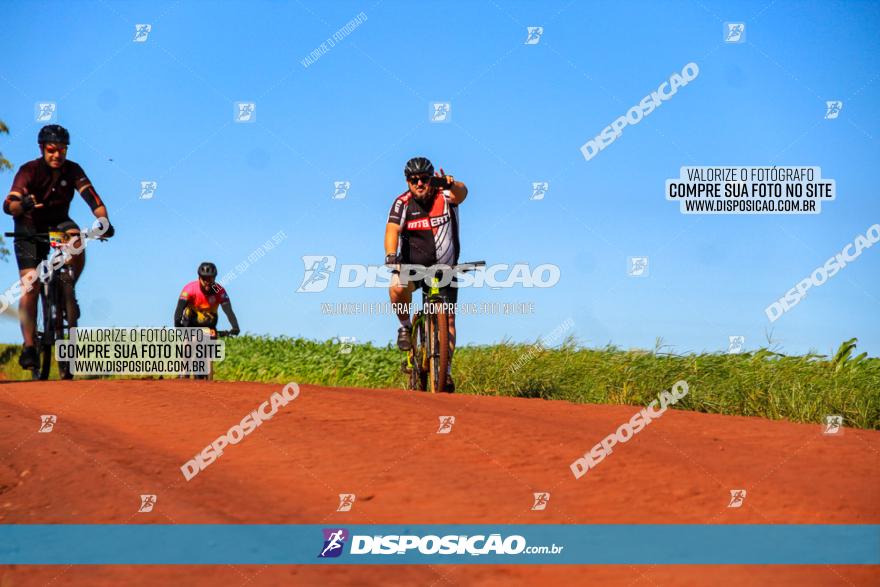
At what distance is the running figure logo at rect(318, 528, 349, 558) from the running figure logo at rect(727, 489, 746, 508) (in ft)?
7.49

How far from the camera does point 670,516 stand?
5.14 m

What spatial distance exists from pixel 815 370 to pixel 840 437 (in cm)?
548

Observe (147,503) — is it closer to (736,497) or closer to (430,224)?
(736,497)

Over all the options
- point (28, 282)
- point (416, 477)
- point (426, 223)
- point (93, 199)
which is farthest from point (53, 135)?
point (416, 477)

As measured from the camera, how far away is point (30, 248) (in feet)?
35.7

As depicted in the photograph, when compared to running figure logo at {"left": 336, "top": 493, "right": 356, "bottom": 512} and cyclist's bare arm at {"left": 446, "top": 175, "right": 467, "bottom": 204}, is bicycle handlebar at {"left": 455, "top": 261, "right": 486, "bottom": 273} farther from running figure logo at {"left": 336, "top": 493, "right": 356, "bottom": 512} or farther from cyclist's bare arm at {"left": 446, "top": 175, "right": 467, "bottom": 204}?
running figure logo at {"left": 336, "top": 493, "right": 356, "bottom": 512}

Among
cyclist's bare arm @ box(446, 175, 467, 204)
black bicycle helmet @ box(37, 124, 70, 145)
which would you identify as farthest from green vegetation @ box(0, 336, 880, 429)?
black bicycle helmet @ box(37, 124, 70, 145)

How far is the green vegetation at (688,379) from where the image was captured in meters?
10.6

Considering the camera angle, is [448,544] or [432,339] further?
[432,339]

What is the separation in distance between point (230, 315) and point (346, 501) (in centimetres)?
813

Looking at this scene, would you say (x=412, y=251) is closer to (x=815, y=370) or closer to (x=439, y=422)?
(x=439, y=422)

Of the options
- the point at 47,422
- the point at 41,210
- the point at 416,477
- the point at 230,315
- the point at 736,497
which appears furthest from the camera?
the point at 230,315

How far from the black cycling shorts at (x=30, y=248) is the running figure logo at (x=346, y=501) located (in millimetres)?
7022

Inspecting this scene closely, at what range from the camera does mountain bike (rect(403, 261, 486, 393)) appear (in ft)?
34.8
